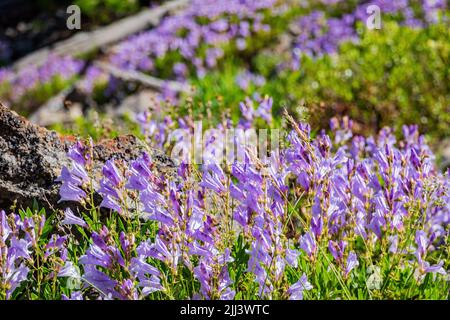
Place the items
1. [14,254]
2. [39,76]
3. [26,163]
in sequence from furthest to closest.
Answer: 1. [39,76]
2. [26,163]
3. [14,254]

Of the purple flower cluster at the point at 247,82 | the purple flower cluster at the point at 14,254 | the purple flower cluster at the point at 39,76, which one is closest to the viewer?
the purple flower cluster at the point at 14,254

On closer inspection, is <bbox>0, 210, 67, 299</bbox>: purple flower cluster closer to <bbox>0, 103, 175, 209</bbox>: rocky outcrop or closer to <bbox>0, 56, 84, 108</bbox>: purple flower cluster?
<bbox>0, 103, 175, 209</bbox>: rocky outcrop

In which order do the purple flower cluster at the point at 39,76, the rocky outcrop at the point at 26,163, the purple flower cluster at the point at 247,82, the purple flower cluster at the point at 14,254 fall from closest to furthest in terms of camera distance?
the purple flower cluster at the point at 14,254
the rocky outcrop at the point at 26,163
the purple flower cluster at the point at 247,82
the purple flower cluster at the point at 39,76

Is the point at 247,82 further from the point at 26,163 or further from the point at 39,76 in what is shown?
the point at 39,76

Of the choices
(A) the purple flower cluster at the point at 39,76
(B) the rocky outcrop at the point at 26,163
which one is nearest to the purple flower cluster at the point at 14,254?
(B) the rocky outcrop at the point at 26,163

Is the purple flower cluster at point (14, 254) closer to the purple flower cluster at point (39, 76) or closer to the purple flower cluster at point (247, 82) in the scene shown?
the purple flower cluster at point (247, 82)

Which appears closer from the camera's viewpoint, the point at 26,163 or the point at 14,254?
the point at 14,254

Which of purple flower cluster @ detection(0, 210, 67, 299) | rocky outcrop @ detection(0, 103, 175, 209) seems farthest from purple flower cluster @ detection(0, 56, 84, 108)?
purple flower cluster @ detection(0, 210, 67, 299)

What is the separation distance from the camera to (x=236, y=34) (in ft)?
35.9

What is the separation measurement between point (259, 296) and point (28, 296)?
970 mm

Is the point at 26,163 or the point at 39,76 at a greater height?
the point at 26,163

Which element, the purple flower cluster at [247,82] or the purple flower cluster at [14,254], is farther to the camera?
the purple flower cluster at [247,82]

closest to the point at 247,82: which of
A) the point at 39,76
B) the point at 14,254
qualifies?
the point at 14,254

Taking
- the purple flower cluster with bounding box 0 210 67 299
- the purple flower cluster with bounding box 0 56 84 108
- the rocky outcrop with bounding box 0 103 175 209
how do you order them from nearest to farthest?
the purple flower cluster with bounding box 0 210 67 299 → the rocky outcrop with bounding box 0 103 175 209 → the purple flower cluster with bounding box 0 56 84 108
